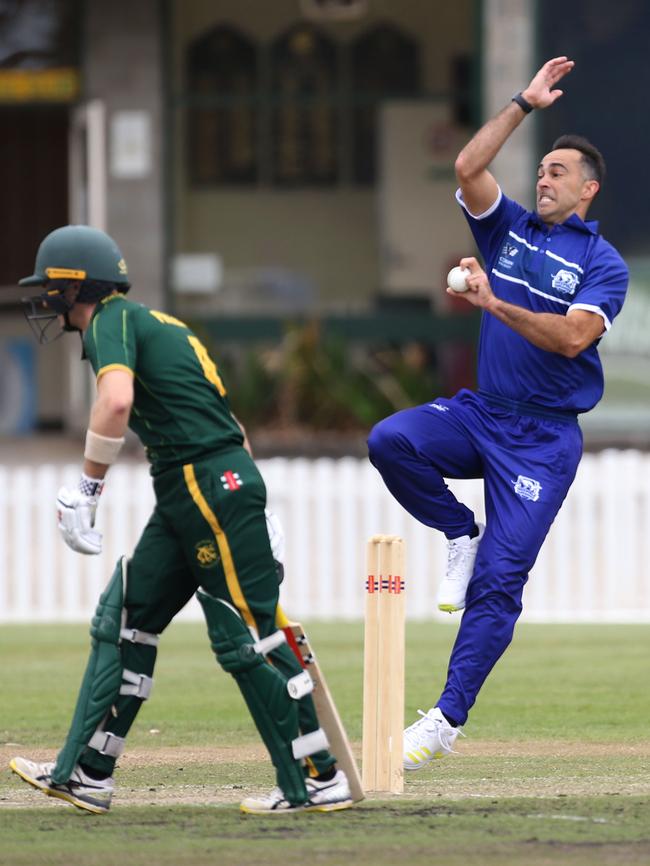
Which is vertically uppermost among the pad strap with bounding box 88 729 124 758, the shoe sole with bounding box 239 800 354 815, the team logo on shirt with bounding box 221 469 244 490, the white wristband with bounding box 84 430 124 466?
the white wristband with bounding box 84 430 124 466

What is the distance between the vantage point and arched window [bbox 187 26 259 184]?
1922 cm

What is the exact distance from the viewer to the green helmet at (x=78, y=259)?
6430mm

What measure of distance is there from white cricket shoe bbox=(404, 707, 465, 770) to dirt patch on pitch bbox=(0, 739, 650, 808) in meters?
0.11

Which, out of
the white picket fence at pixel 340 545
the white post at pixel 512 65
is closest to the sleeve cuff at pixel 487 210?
the white picket fence at pixel 340 545

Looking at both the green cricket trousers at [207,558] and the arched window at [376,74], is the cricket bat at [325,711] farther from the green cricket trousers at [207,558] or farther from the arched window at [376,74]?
the arched window at [376,74]

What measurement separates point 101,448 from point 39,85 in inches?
515

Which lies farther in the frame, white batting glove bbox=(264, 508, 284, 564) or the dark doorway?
the dark doorway

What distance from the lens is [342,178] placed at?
19.7m

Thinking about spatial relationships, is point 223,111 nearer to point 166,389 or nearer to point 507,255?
point 507,255

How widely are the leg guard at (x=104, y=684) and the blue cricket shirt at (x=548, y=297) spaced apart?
1659mm

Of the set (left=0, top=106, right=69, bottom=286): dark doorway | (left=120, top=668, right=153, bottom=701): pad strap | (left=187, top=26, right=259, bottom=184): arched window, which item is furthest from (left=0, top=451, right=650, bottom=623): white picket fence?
(left=120, top=668, right=153, bottom=701): pad strap

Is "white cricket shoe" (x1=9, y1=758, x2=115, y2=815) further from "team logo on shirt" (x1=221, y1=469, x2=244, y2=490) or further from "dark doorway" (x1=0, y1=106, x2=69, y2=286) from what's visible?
"dark doorway" (x1=0, y1=106, x2=69, y2=286)

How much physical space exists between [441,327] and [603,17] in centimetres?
317

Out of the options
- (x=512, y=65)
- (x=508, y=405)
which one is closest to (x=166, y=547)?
(x=508, y=405)
